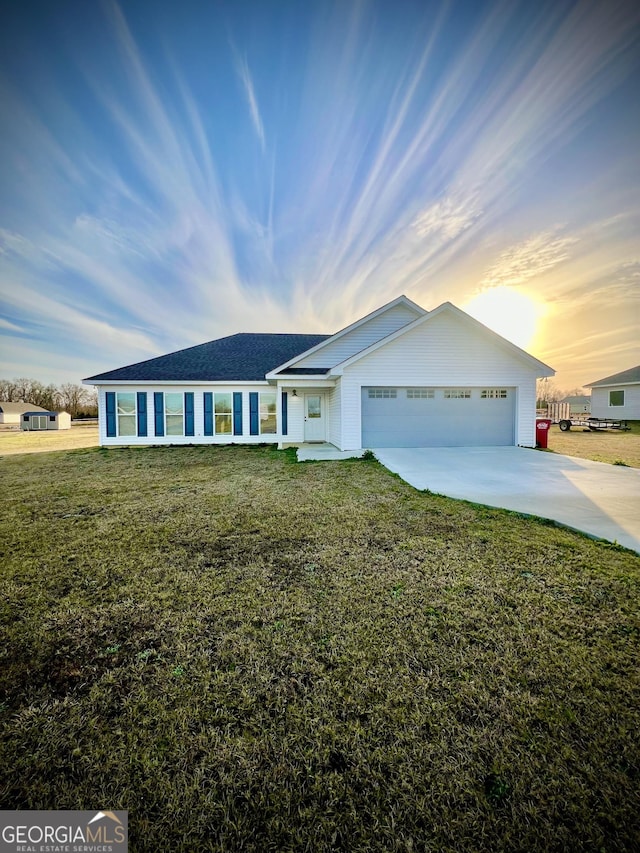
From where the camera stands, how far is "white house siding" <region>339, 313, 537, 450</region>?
39.9 ft

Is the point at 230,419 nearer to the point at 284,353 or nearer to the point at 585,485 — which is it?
the point at 284,353

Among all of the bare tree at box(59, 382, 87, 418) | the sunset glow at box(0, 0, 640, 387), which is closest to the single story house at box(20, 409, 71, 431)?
the bare tree at box(59, 382, 87, 418)

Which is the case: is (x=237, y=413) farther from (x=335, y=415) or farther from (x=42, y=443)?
(x=42, y=443)

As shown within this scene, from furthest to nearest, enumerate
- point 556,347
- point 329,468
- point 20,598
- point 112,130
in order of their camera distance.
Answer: point 556,347, point 112,130, point 329,468, point 20,598

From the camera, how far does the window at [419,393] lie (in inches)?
492

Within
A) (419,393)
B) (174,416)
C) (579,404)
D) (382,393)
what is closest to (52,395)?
(174,416)

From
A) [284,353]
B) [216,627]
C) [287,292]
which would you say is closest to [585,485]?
[216,627]

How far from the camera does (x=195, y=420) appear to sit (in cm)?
1559

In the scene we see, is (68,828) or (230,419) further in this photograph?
(230,419)

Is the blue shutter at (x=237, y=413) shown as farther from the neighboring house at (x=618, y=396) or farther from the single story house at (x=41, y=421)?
the single story house at (x=41, y=421)

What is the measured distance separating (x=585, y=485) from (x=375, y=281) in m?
13.1

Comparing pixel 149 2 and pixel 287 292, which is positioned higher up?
pixel 149 2

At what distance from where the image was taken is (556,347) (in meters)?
20.8

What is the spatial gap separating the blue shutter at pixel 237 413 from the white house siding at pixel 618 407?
3088 centimetres
